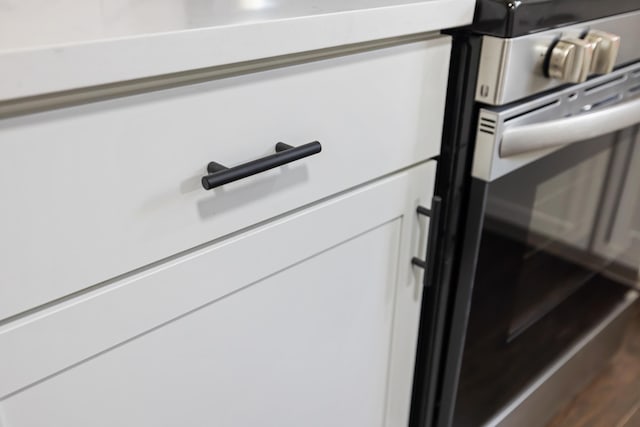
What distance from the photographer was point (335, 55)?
56 centimetres

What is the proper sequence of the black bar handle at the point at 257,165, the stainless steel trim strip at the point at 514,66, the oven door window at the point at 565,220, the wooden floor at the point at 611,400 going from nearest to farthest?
the black bar handle at the point at 257,165 < the stainless steel trim strip at the point at 514,66 < the oven door window at the point at 565,220 < the wooden floor at the point at 611,400

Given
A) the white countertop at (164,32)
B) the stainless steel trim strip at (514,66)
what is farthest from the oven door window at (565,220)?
the white countertop at (164,32)

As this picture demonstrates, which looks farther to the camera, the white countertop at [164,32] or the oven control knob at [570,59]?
the oven control knob at [570,59]

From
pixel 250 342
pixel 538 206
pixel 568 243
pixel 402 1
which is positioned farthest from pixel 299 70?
pixel 568 243

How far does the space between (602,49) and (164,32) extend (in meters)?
0.56

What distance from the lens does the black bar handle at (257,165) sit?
0.48 m

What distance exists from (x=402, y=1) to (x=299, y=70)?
149mm

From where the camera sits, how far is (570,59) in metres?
0.69

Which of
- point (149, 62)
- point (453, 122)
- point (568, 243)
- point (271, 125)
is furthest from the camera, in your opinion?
point (568, 243)

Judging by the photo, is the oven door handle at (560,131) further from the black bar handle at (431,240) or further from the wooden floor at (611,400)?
the wooden floor at (611,400)

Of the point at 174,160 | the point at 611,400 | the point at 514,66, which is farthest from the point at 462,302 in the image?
the point at 611,400

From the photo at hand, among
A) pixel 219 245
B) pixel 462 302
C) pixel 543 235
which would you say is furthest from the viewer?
pixel 543 235

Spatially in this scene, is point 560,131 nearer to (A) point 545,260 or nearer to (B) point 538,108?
(B) point 538,108

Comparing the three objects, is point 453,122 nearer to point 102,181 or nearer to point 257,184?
point 257,184
